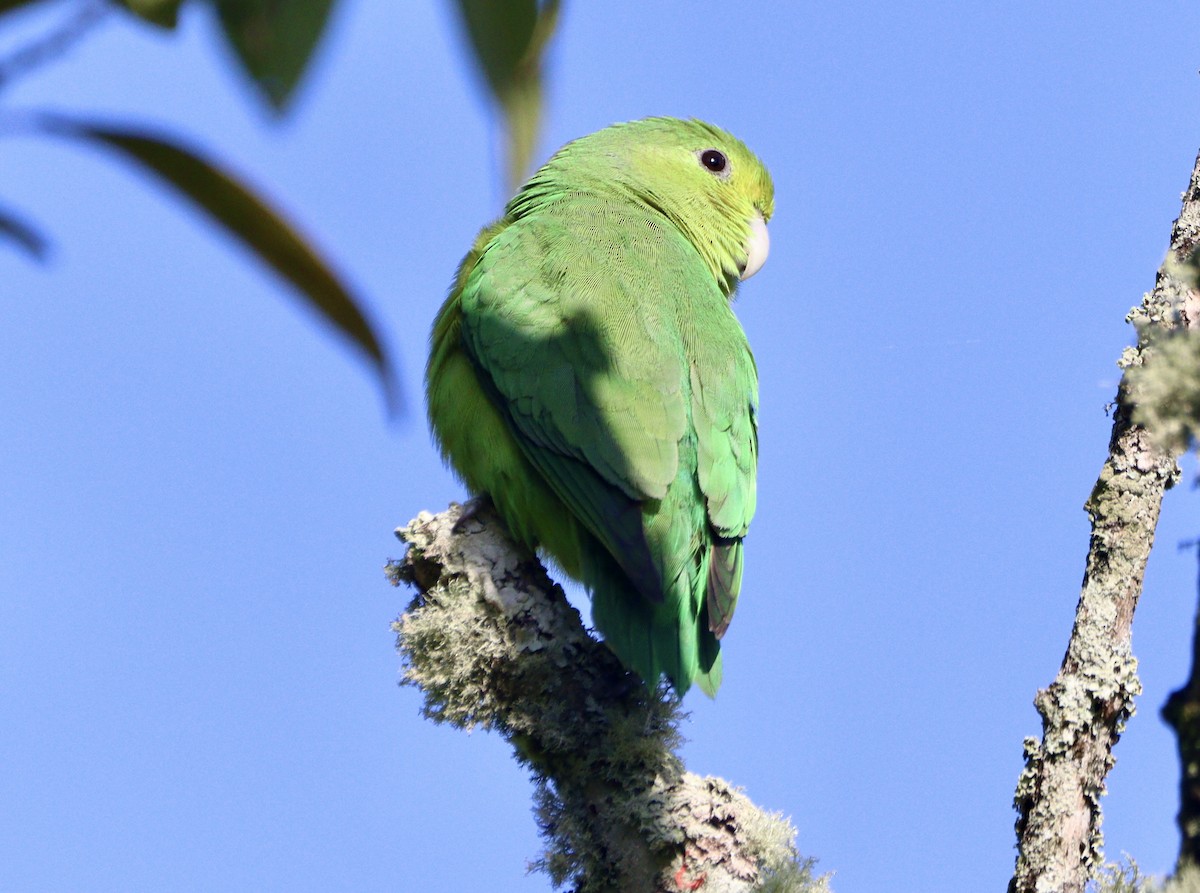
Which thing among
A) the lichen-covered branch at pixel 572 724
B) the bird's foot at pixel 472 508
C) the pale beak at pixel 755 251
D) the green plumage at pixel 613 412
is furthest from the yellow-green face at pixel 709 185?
the lichen-covered branch at pixel 572 724

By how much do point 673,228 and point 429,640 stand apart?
2.06 metres

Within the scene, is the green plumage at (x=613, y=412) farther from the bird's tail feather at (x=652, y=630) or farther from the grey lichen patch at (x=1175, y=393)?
the grey lichen patch at (x=1175, y=393)

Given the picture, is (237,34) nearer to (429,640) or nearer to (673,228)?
(429,640)

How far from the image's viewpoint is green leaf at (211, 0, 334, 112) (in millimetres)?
971

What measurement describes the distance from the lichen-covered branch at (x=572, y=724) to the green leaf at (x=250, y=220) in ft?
6.94

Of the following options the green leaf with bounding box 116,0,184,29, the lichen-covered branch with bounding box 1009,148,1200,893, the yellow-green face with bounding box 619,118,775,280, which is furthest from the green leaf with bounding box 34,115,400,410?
the yellow-green face with bounding box 619,118,775,280

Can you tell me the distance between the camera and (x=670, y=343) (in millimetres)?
3791

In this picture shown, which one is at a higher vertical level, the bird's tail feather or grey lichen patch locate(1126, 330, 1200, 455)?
the bird's tail feather

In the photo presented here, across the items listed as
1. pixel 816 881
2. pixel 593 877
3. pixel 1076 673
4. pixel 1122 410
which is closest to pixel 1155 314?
pixel 1122 410

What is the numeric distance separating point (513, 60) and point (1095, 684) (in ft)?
→ 7.15

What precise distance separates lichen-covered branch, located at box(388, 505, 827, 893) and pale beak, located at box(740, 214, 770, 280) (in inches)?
80.9

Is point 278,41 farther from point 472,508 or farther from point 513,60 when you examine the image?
point 472,508

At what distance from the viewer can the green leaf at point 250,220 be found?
1.00m

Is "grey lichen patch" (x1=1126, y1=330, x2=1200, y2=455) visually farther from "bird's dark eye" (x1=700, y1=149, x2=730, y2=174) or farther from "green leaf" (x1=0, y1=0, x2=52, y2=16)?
"bird's dark eye" (x1=700, y1=149, x2=730, y2=174)
